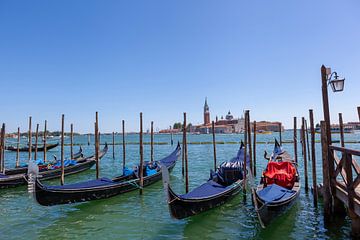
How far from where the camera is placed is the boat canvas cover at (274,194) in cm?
475

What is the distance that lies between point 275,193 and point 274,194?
0.09 m

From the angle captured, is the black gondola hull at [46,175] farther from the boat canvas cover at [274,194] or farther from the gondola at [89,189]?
the boat canvas cover at [274,194]

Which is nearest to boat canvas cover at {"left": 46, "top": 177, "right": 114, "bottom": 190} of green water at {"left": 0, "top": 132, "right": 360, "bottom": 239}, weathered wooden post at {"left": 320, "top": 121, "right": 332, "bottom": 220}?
green water at {"left": 0, "top": 132, "right": 360, "bottom": 239}

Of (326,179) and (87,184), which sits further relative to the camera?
(87,184)

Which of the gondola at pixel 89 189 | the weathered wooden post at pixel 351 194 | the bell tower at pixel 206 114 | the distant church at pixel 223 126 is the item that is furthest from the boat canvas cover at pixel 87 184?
the bell tower at pixel 206 114

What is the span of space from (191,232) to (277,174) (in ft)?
8.18

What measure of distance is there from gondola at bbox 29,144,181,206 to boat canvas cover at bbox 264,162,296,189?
8.04 feet

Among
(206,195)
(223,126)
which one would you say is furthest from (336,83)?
(223,126)

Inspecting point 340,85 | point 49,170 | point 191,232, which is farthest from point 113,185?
point 340,85

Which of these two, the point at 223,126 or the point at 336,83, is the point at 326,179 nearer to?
the point at 336,83

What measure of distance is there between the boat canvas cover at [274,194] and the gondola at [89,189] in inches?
70.6

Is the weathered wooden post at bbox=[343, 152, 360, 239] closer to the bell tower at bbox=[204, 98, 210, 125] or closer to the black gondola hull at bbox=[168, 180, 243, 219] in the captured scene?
the black gondola hull at bbox=[168, 180, 243, 219]

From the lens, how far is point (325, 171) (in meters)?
4.72

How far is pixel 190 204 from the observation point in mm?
5016
